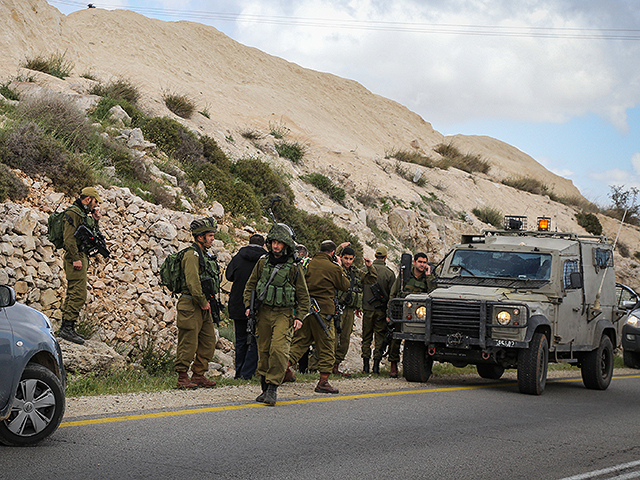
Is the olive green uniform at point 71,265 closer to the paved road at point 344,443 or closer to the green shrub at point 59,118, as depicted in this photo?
the paved road at point 344,443

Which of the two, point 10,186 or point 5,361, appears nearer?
point 5,361

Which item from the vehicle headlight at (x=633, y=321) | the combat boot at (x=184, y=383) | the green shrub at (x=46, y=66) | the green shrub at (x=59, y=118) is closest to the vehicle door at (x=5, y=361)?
the combat boot at (x=184, y=383)

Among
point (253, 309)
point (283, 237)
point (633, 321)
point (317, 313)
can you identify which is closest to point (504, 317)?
point (317, 313)

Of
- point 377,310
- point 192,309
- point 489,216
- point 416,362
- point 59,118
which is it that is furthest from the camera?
point 489,216

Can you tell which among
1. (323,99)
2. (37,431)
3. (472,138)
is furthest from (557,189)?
(37,431)

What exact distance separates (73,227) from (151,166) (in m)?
8.56

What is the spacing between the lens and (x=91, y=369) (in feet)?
29.8

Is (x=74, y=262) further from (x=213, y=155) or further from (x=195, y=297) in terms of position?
(x=213, y=155)

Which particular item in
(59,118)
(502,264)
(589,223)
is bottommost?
(502,264)

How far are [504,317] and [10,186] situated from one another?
9.31 metres

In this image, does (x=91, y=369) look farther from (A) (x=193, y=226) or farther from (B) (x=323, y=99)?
(B) (x=323, y=99)

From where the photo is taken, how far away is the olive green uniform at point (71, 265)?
922 cm

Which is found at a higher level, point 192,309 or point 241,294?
point 241,294

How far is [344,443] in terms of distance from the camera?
235 inches
